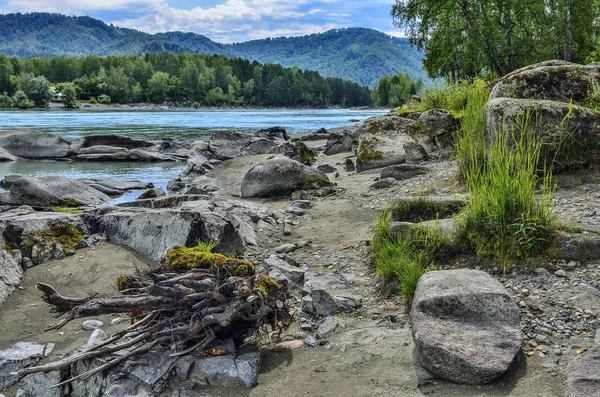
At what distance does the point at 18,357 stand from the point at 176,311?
1.74m

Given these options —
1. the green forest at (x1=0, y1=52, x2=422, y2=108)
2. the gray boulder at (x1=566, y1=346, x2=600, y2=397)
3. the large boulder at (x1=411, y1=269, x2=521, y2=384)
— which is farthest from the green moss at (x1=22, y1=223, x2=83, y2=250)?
the green forest at (x1=0, y1=52, x2=422, y2=108)

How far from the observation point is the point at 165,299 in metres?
4.80

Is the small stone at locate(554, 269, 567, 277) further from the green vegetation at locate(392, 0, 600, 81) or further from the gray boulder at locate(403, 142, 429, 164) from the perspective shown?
the green vegetation at locate(392, 0, 600, 81)

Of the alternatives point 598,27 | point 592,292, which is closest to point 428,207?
point 592,292

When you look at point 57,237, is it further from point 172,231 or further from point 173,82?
point 173,82

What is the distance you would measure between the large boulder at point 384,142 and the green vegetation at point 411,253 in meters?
8.97

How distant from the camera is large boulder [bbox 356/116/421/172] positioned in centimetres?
1592

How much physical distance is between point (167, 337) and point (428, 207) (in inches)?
192

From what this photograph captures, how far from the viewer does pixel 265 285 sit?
521 centimetres

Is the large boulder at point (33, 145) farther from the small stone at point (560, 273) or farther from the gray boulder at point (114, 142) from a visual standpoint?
the small stone at point (560, 273)

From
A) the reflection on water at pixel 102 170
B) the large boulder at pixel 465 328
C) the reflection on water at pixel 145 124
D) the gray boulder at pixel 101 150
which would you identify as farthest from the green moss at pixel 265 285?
the reflection on water at pixel 145 124

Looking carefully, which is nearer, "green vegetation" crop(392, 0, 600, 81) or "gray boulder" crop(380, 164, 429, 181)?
"gray boulder" crop(380, 164, 429, 181)

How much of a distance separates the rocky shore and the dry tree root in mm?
147

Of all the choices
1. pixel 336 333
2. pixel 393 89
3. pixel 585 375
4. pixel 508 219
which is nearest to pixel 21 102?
pixel 393 89
